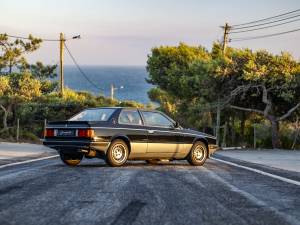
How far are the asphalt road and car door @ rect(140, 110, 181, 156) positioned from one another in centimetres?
279

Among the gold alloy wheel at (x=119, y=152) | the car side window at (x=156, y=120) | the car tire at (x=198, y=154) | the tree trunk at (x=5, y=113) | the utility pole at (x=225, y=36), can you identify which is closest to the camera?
the gold alloy wheel at (x=119, y=152)

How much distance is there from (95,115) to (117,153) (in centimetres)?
117

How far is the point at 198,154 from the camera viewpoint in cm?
1720

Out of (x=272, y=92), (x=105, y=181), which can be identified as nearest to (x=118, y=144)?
(x=105, y=181)

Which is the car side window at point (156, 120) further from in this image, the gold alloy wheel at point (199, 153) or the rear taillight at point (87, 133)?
the rear taillight at point (87, 133)

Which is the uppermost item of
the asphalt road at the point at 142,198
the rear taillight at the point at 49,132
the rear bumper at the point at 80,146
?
the rear taillight at the point at 49,132

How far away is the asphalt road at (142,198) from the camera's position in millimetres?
7469

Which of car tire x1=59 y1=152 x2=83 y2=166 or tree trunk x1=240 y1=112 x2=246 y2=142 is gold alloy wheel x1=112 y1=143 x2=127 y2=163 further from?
tree trunk x1=240 y1=112 x2=246 y2=142

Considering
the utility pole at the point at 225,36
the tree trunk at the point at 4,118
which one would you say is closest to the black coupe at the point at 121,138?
the tree trunk at the point at 4,118

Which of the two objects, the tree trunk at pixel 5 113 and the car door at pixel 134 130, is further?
the tree trunk at pixel 5 113

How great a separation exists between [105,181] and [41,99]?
2762 centimetres

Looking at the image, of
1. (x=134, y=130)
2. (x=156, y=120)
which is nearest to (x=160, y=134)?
(x=156, y=120)

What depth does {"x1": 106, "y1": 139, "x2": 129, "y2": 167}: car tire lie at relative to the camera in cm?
1495

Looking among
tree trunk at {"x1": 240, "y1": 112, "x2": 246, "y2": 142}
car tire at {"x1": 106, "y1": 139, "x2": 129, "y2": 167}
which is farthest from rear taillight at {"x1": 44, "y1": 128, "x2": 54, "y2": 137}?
tree trunk at {"x1": 240, "y1": 112, "x2": 246, "y2": 142}
